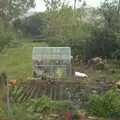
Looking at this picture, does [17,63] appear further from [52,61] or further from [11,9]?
[11,9]

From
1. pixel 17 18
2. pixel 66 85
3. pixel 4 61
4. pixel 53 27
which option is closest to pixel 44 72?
pixel 66 85

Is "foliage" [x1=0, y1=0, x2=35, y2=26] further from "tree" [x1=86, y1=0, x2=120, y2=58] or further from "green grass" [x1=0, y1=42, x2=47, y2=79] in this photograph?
"tree" [x1=86, y1=0, x2=120, y2=58]

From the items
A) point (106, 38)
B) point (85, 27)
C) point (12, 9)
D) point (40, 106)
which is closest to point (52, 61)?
point (106, 38)

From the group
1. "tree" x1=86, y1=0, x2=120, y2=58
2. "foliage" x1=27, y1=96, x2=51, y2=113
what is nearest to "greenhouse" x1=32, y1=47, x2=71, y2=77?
"tree" x1=86, y1=0, x2=120, y2=58

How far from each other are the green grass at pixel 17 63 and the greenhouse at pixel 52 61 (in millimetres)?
695

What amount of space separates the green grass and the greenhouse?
2.28ft

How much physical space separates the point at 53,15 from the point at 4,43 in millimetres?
3610

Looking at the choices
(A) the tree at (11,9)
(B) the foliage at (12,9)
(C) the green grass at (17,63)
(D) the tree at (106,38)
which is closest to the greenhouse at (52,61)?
(C) the green grass at (17,63)

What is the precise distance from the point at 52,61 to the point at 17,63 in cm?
404

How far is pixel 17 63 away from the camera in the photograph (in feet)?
44.7

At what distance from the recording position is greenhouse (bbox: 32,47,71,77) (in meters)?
9.86

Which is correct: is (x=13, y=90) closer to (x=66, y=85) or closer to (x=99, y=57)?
(x=66, y=85)

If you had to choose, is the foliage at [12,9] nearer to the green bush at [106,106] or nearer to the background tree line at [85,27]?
the background tree line at [85,27]

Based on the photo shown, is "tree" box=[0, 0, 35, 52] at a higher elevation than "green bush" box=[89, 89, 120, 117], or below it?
higher
